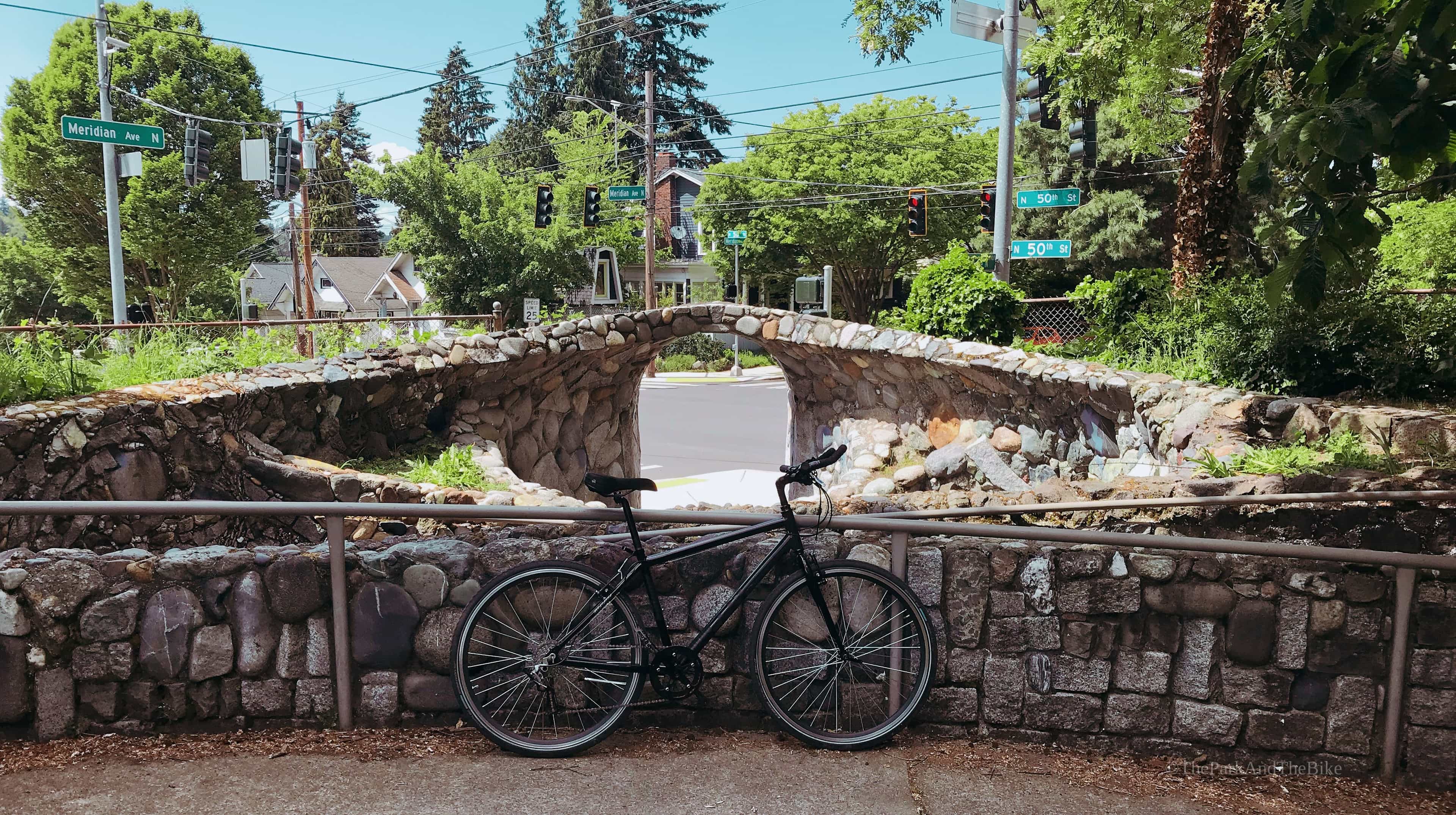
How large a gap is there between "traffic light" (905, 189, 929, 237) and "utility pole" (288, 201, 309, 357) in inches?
458

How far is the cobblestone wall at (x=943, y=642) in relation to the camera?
3400 millimetres

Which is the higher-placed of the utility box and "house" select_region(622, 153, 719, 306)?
"house" select_region(622, 153, 719, 306)

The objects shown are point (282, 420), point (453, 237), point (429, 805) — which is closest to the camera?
point (429, 805)

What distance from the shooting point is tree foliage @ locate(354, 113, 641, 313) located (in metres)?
36.5

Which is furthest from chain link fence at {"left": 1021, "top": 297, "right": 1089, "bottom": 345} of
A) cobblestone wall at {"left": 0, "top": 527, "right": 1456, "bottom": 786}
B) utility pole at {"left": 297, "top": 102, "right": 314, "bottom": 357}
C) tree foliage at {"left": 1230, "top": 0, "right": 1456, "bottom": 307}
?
utility pole at {"left": 297, "top": 102, "right": 314, "bottom": 357}

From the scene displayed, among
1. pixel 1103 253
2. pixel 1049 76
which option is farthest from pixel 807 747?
pixel 1103 253

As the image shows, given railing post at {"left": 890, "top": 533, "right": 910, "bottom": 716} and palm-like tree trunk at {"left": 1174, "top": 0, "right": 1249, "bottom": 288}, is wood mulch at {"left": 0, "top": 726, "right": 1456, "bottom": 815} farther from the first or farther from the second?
palm-like tree trunk at {"left": 1174, "top": 0, "right": 1249, "bottom": 288}

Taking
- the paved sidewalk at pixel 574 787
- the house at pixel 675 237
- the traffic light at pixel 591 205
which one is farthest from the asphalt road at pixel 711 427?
the paved sidewalk at pixel 574 787

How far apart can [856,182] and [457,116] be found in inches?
1440

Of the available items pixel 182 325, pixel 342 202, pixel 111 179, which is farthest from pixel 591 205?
pixel 342 202

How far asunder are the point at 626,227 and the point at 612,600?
37.9m

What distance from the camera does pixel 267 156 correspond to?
63.0 feet

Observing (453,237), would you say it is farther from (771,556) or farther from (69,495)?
(771,556)

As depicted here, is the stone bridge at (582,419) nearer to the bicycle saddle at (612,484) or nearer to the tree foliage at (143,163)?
the bicycle saddle at (612,484)
